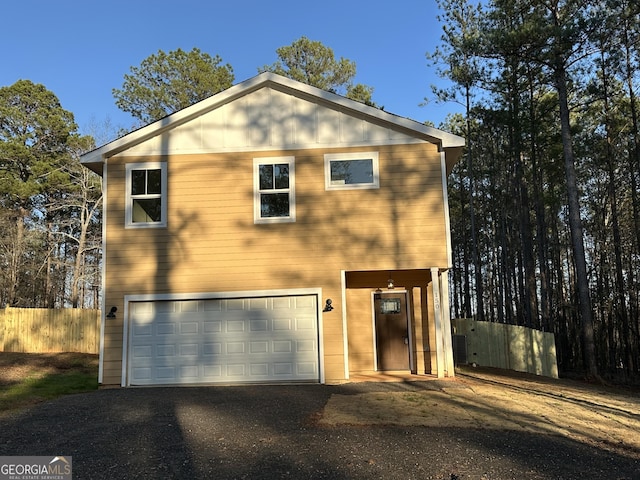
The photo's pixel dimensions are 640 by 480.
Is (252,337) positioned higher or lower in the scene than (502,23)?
lower

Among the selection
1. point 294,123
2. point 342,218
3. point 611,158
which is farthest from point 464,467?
point 611,158

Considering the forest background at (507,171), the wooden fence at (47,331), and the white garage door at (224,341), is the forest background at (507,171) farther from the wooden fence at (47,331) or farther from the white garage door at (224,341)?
the white garage door at (224,341)

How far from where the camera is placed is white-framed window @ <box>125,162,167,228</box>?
37.7 ft

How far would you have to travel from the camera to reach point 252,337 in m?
11.0

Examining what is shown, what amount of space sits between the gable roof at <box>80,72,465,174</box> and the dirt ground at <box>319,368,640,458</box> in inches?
211

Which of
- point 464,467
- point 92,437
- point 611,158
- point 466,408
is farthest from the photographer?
point 611,158

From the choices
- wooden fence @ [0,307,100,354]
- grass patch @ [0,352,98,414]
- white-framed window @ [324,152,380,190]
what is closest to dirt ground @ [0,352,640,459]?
white-framed window @ [324,152,380,190]

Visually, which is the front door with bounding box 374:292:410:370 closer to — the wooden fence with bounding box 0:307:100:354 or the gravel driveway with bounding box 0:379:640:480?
the gravel driveway with bounding box 0:379:640:480

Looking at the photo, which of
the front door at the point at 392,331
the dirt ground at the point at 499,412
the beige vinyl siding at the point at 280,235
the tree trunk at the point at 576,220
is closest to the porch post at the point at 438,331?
the beige vinyl siding at the point at 280,235

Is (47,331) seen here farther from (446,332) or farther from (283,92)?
(446,332)

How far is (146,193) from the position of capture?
11.6m

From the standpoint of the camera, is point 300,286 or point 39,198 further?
point 39,198

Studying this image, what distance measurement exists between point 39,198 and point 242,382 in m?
22.2

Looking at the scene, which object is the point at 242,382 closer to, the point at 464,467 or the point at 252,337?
the point at 252,337
